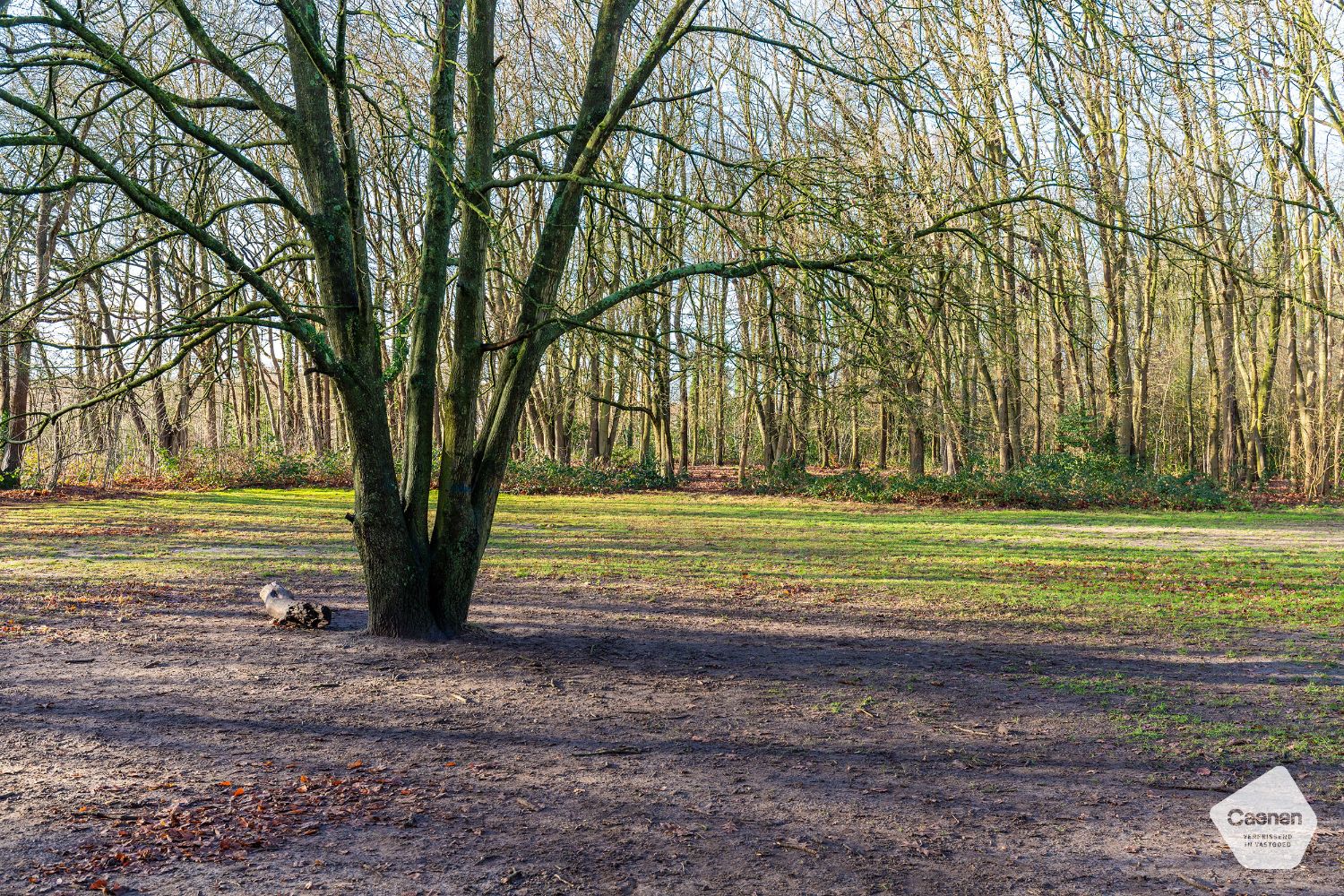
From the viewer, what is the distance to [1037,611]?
8.56m

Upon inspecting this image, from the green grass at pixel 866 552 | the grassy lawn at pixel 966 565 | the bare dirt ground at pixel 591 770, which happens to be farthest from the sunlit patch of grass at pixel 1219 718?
the green grass at pixel 866 552

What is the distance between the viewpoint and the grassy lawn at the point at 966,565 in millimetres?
5816

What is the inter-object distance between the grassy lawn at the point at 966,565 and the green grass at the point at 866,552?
0.05m

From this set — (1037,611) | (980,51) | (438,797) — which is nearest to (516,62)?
(980,51)

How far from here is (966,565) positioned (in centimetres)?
1149

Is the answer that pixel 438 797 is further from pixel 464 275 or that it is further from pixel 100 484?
pixel 100 484

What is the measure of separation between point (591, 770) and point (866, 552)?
353 inches

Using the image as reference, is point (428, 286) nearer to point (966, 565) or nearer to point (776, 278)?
point (966, 565)

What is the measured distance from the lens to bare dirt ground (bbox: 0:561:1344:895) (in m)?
3.35

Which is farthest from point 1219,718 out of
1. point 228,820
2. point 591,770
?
point 228,820

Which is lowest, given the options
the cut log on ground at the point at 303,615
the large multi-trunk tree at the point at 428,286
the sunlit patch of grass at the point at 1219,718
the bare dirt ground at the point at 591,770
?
the sunlit patch of grass at the point at 1219,718

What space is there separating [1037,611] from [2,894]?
7.71 m

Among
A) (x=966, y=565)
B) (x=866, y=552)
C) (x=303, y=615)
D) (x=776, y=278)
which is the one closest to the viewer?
(x=303, y=615)

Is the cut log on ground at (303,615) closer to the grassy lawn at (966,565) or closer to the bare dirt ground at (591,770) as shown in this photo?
the bare dirt ground at (591,770)
